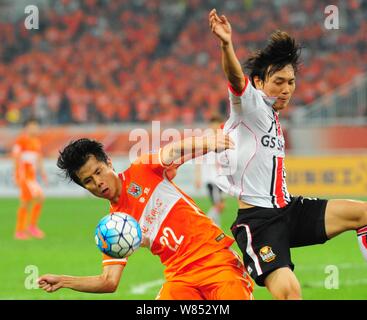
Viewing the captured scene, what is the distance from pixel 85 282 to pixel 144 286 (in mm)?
4119

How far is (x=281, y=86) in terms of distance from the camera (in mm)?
6066

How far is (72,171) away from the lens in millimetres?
5707

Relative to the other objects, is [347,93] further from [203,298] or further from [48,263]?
[203,298]

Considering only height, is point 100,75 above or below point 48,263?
above

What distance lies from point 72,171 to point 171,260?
3.06 ft

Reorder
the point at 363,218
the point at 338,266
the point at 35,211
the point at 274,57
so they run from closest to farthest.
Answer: the point at 363,218 → the point at 274,57 → the point at 338,266 → the point at 35,211

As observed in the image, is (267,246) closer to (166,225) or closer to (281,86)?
(166,225)

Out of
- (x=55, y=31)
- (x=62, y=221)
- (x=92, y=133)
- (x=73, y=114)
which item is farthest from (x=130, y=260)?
(x=55, y=31)

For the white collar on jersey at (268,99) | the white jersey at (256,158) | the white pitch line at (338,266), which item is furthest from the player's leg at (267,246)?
the white pitch line at (338,266)

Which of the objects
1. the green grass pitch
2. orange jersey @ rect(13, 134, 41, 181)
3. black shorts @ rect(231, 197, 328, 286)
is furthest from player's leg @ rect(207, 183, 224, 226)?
black shorts @ rect(231, 197, 328, 286)

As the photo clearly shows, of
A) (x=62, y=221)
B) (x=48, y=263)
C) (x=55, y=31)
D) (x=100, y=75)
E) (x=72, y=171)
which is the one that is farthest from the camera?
(x=55, y=31)

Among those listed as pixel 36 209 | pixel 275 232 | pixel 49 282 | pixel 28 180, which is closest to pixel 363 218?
pixel 275 232

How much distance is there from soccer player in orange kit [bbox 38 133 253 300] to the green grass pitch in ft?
9.72

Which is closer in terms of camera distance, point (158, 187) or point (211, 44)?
point (158, 187)
